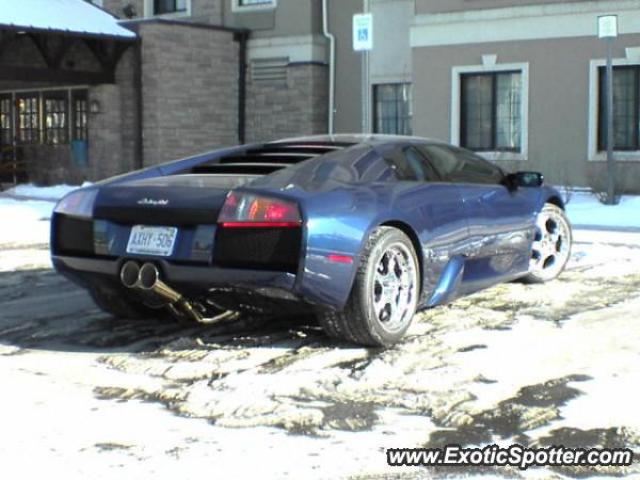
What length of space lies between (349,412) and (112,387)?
1.27 m

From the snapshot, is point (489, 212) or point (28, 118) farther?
point (28, 118)

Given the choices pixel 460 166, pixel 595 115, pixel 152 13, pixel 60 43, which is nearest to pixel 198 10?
pixel 152 13

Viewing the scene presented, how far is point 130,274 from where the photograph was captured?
551 cm

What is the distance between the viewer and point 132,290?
5645 millimetres

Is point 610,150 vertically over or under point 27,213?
over

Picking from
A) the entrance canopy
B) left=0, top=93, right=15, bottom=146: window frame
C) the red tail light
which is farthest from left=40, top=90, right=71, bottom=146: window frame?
the red tail light

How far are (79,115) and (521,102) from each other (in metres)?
10.1

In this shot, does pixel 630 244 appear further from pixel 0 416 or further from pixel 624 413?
pixel 0 416

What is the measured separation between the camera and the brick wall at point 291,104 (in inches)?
817

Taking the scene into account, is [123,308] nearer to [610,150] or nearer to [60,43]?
[610,150]

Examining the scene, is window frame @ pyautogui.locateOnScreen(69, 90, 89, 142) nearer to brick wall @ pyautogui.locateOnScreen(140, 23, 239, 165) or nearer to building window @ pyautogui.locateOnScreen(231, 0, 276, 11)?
brick wall @ pyautogui.locateOnScreen(140, 23, 239, 165)

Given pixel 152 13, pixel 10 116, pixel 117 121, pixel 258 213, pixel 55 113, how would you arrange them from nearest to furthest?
pixel 258 213
pixel 117 121
pixel 55 113
pixel 152 13
pixel 10 116

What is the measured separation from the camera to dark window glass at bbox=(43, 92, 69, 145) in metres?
22.0

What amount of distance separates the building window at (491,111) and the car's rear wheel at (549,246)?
361 inches
